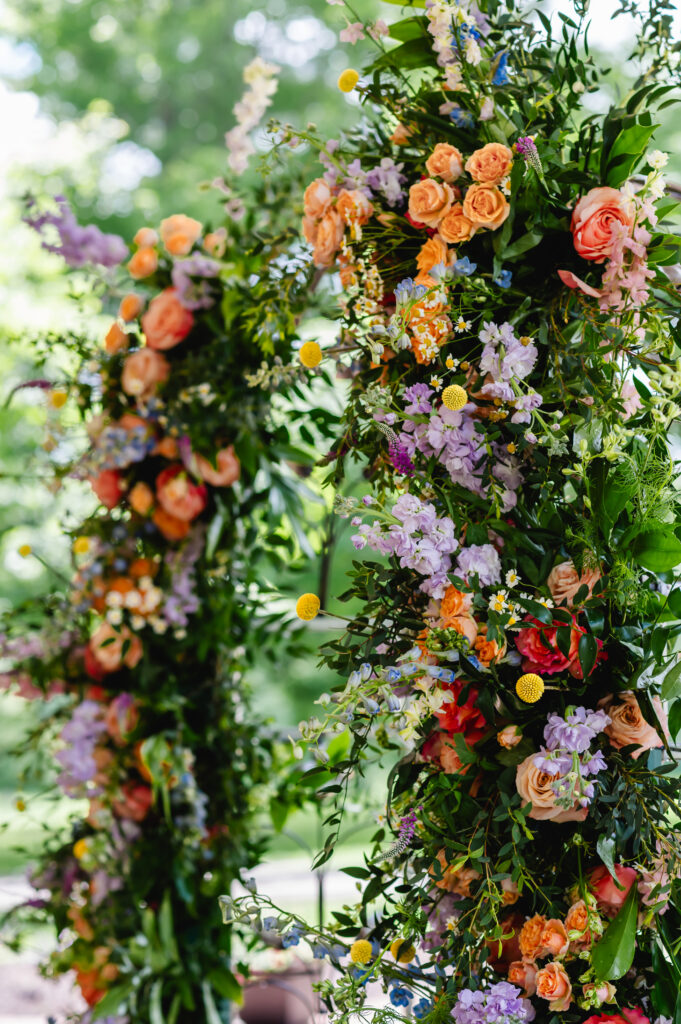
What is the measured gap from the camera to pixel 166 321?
129 centimetres

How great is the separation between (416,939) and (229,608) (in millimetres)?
614

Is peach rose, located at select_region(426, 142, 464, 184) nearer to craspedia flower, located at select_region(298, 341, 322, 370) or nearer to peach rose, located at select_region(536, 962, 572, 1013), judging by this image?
craspedia flower, located at select_region(298, 341, 322, 370)

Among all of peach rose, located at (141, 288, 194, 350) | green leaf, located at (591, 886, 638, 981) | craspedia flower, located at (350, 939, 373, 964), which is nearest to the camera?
green leaf, located at (591, 886, 638, 981)

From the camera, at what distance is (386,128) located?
3.04 ft

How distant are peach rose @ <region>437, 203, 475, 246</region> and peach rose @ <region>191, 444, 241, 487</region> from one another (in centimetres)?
59

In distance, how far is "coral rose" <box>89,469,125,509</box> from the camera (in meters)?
1.35

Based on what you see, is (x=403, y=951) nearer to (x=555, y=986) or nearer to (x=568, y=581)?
(x=555, y=986)

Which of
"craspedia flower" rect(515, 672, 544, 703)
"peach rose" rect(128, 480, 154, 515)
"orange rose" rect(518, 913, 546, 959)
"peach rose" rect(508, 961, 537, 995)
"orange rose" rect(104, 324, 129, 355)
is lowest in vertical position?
"peach rose" rect(508, 961, 537, 995)

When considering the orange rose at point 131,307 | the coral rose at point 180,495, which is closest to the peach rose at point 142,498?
the coral rose at point 180,495

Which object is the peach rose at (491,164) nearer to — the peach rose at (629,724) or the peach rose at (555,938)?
the peach rose at (629,724)

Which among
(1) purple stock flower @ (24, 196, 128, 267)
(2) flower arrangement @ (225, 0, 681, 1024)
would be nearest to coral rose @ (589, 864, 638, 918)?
(2) flower arrangement @ (225, 0, 681, 1024)

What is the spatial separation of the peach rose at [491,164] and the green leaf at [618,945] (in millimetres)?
636

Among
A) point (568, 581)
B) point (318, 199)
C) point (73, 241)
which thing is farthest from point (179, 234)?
point (568, 581)

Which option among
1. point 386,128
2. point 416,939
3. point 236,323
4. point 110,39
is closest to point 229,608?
point 236,323
